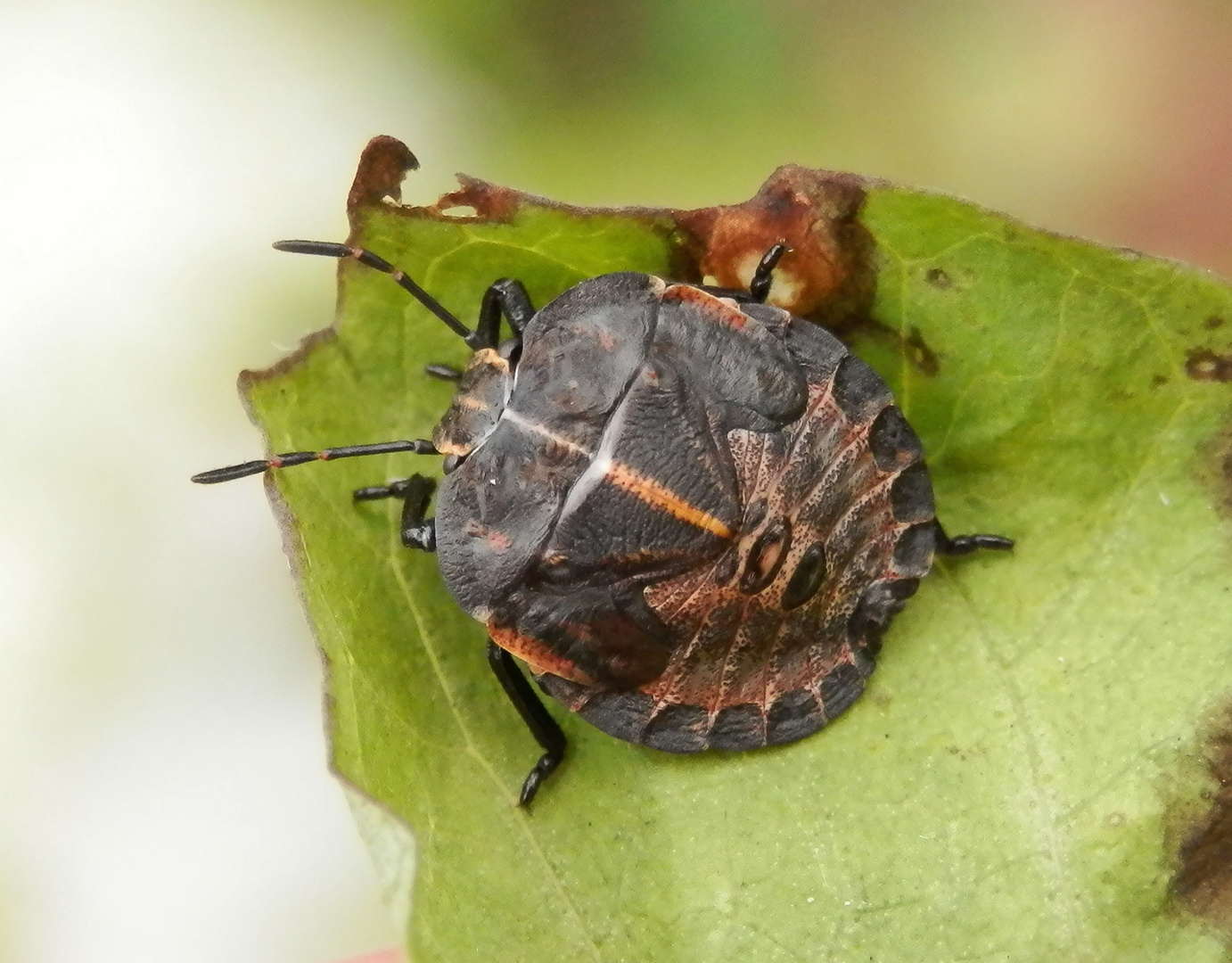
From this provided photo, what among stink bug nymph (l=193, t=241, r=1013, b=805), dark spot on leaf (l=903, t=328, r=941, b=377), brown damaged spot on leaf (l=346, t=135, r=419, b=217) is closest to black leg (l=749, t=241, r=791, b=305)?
stink bug nymph (l=193, t=241, r=1013, b=805)

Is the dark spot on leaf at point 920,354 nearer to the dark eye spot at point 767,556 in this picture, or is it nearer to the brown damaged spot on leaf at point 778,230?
the brown damaged spot on leaf at point 778,230

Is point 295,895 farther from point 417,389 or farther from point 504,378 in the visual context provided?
point 504,378

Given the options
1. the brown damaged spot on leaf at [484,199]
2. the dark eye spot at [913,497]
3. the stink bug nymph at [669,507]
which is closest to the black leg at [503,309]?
the stink bug nymph at [669,507]

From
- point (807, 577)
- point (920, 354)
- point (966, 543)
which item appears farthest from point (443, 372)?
point (966, 543)

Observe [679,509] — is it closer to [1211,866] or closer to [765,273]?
[765,273]

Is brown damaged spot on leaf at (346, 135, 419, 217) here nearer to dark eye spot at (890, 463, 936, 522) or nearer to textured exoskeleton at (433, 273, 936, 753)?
textured exoskeleton at (433, 273, 936, 753)

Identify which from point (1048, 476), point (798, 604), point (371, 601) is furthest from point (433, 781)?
point (1048, 476)
